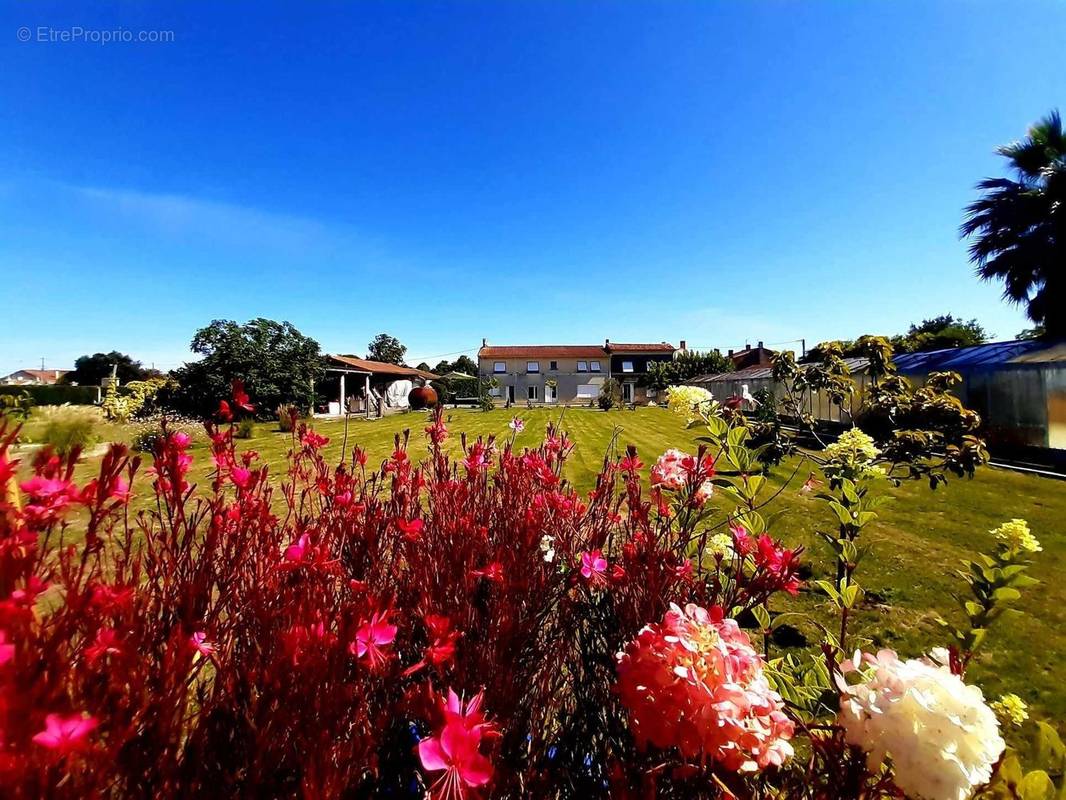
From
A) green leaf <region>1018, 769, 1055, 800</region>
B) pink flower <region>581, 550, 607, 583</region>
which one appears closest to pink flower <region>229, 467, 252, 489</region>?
pink flower <region>581, 550, 607, 583</region>

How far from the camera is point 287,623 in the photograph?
127cm

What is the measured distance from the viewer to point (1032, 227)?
13109 mm

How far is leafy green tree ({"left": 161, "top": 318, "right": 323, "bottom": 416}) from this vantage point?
18.8m

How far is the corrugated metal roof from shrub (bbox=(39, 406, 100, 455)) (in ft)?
56.3

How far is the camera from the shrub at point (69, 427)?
29.9ft

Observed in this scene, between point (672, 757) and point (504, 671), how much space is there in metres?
0.49

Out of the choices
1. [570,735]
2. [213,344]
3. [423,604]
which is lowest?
[570,735]

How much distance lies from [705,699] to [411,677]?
3.29 feet

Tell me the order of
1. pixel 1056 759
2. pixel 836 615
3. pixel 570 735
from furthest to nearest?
1. pixel 836 615
2. pixel 570 735
3. pixel 1056 759

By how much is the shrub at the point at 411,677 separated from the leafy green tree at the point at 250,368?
19538mm

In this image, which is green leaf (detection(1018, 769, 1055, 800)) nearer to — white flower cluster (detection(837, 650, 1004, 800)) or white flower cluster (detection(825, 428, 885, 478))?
white flower cluster (detection(837, 650, 1004, 800))

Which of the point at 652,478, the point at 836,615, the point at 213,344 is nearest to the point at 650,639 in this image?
the point at 652,478

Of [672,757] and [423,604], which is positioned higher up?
[423,604]

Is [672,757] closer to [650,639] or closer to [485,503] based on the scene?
[650,639]
